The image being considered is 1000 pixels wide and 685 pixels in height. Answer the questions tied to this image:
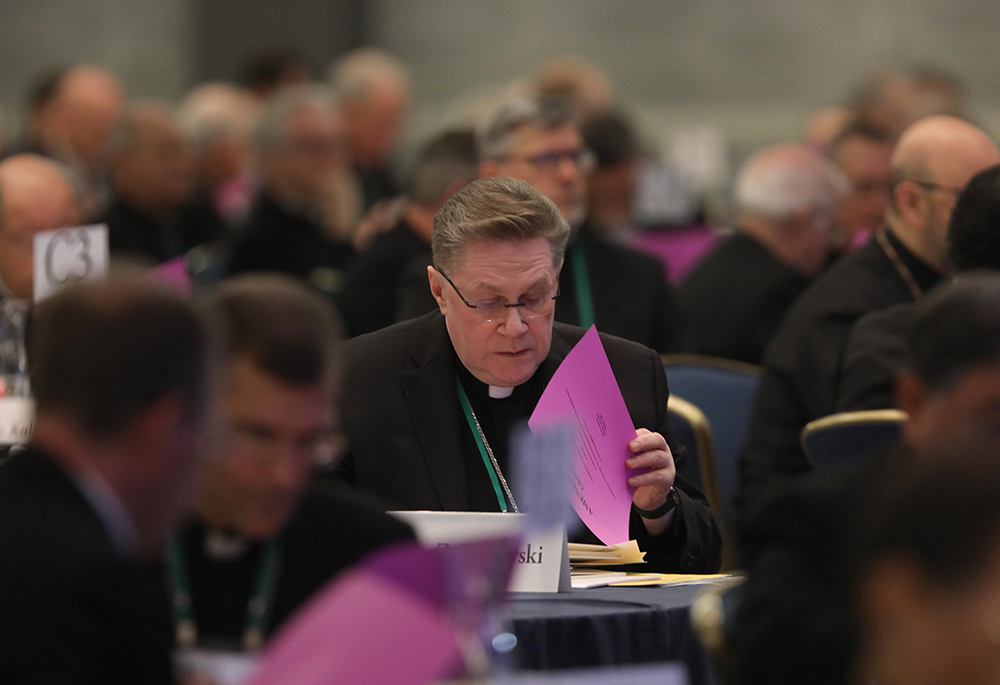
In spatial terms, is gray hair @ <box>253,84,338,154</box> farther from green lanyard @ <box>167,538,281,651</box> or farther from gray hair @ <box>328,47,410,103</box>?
green lanyard @ <box>167,538,281,651</box>

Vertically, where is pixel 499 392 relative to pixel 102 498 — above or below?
below

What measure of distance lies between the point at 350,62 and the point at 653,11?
298 cm

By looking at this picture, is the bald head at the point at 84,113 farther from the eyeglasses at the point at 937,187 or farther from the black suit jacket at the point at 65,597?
the black suit jacket at the point at 65,597

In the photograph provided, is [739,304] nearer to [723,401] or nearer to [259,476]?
[723,401]

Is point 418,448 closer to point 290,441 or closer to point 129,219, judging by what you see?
point 290,441

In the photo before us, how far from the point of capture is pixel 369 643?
5.85 feet

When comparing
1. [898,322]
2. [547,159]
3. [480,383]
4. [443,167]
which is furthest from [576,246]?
[480,383]

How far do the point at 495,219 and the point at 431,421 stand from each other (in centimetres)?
53

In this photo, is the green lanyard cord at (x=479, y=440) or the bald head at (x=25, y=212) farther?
the bald head at (x=25, y=212)

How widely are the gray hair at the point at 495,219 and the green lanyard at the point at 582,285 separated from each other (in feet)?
5.54

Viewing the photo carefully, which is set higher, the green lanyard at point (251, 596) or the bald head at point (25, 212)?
the green lanyard at point (251, 596)

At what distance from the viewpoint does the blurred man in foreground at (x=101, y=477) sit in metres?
1.85

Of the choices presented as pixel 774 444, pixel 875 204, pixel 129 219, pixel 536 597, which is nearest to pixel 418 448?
pixel 536 597

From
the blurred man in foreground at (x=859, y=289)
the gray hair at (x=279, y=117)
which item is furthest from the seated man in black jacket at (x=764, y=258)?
the gray hair at (x=279, y=117)
